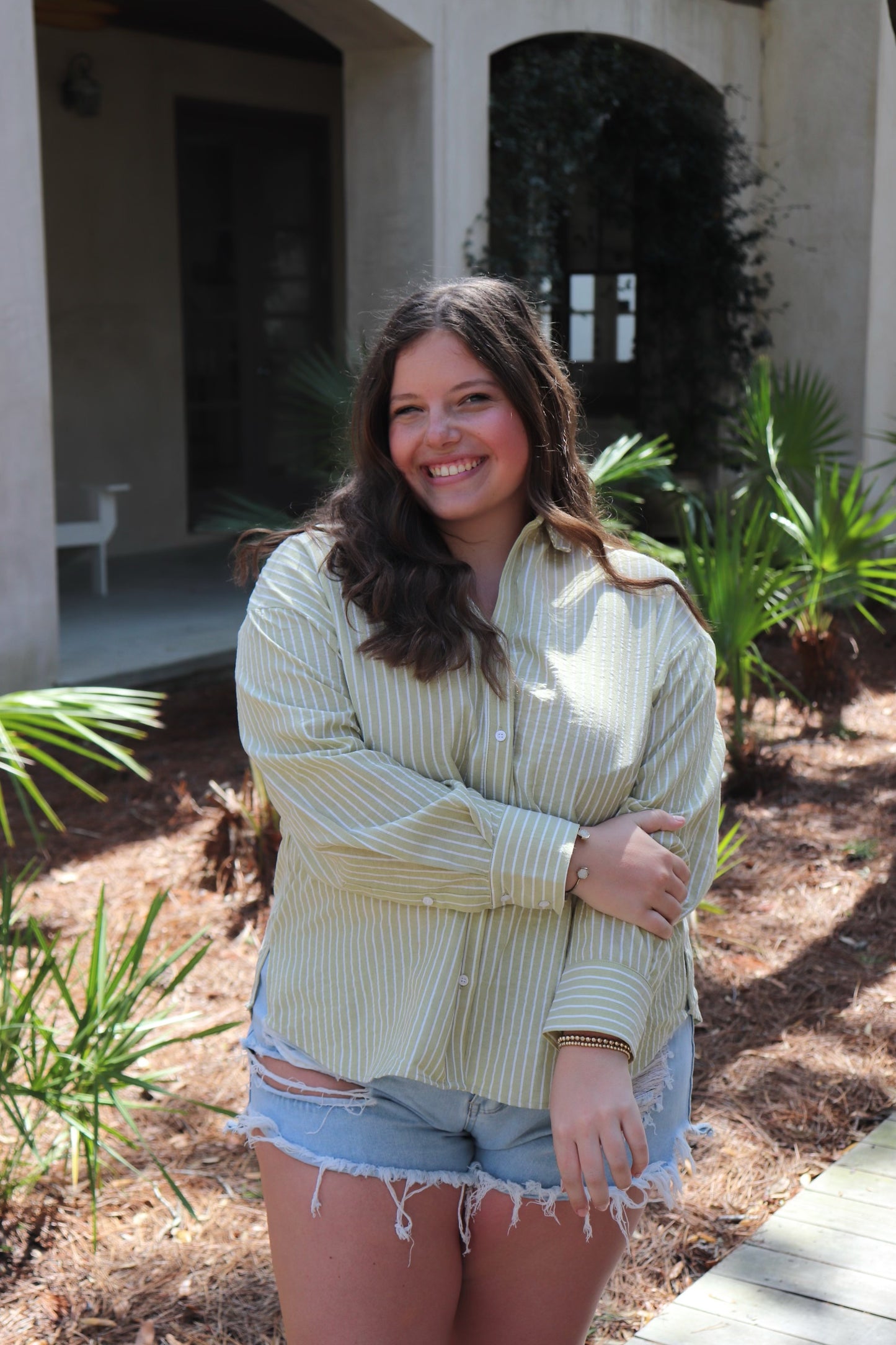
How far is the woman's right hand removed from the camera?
1.69m

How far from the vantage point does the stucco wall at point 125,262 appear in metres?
9.30

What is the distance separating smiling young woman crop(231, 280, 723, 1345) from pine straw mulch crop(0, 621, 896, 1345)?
103cm

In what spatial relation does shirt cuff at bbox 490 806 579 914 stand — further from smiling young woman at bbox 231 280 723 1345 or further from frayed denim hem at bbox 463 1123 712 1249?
frayed denim hem at bbox 463 1123 712 1249

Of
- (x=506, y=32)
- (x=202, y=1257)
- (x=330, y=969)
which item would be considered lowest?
(x=202, y=1257)

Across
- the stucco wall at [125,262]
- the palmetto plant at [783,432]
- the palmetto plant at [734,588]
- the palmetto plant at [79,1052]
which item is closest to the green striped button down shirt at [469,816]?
the palmetto plant at [79,1052]

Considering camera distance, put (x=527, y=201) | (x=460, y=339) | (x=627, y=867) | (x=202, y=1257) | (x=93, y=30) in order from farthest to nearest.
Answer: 1. (x=93, y=30)
2. (x=527, y=201)
3. (x=202, y=1257)
4. (x=460, y=339)
5. (x=627, y=867)

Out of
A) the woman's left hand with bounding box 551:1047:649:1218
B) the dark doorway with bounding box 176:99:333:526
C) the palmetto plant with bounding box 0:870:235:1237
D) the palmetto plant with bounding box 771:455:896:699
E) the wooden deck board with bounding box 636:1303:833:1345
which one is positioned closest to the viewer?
the woman's left hand with bounding box 551:1047:649:1218

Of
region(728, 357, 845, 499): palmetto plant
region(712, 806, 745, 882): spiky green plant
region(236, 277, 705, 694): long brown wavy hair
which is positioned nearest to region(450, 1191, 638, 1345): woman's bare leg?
region(236, 277, 705, 694): long brown wavy hair

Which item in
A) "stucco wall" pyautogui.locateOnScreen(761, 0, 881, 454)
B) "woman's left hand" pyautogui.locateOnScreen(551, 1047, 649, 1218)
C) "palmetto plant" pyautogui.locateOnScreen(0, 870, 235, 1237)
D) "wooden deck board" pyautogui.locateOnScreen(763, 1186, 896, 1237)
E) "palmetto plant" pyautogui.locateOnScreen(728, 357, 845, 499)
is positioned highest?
"stucco wall" pyautogui.locateOnScreen(761, 0, 881, 454)

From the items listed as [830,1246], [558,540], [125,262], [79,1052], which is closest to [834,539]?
[830,1246]

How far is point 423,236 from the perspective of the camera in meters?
7.46

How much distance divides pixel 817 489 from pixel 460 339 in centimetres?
451

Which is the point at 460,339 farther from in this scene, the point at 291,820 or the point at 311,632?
the point at 291,820

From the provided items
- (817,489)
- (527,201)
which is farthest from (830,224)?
(817,489)
